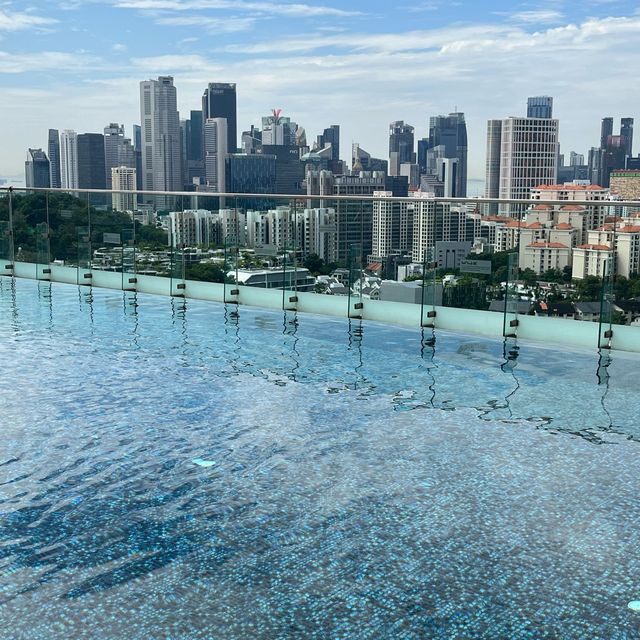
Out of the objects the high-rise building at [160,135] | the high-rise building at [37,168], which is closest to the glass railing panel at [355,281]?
the high-rise building at [37,168]

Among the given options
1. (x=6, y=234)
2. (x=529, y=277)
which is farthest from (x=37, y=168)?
(x=529, y=277)

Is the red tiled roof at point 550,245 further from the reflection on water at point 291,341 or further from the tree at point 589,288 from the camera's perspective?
the reflection on water at point 291,341

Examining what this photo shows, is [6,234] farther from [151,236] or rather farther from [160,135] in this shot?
[160,135]

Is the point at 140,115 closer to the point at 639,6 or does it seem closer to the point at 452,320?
the point at 639,6

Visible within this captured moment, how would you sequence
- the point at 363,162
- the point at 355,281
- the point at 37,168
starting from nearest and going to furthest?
the point at 355,281
the point at 37,168
the point at 363,162

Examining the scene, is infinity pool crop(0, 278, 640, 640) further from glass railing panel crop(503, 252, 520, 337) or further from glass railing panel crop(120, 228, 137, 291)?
glass railing panel crop(120, 228, 137, 291)

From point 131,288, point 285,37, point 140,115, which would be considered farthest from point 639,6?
point 131,288
